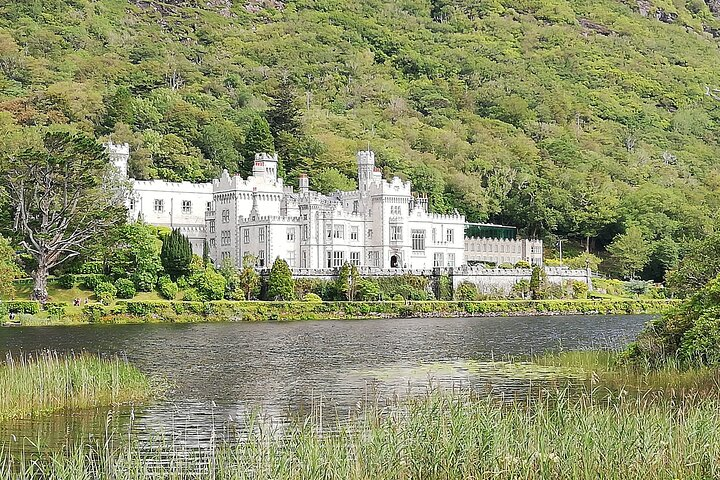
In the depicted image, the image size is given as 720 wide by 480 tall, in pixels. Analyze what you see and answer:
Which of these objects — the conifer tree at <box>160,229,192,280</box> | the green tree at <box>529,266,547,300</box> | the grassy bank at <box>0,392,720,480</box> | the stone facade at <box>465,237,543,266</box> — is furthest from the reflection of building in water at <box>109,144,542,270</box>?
the grassy bank at <box>0,392,720,480</box>

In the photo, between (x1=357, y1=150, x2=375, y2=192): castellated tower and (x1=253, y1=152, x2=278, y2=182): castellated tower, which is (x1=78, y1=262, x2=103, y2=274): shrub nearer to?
(x1=253, y1=152, x2=278, y2=182): castellated tower

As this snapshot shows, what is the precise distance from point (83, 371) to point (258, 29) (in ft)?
506

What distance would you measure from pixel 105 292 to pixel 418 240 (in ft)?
86.0

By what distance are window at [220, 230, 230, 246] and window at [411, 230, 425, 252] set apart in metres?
12.9

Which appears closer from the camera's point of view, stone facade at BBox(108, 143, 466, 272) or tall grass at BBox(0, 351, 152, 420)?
→ tall grass at BBox(0, 351, 152, 420)

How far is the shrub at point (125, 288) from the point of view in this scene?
60438mm

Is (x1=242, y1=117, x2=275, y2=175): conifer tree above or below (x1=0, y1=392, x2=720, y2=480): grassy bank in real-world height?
above

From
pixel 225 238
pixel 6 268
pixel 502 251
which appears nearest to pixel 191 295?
pixel 6 268

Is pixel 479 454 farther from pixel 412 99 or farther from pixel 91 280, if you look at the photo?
pixel 412 99

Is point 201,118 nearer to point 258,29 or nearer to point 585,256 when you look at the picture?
point 585,256

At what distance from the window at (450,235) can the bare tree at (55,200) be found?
90.1 ft

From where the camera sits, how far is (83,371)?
74.5 feet

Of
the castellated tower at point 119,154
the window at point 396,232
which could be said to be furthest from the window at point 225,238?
the window at point 396,232

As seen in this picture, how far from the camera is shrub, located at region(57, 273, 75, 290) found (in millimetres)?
61000
